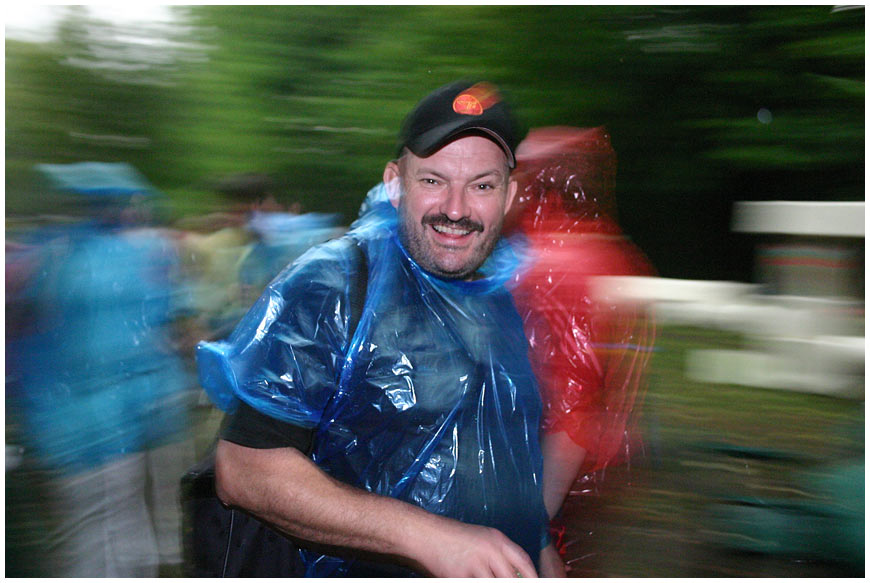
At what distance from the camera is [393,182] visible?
2.00m

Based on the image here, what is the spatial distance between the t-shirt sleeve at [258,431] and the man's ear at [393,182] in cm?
62

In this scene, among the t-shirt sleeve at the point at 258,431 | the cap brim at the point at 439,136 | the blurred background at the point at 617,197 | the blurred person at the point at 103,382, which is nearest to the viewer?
the t-shirt sleeve at the point at 258,431

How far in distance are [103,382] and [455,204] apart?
66.9 inches

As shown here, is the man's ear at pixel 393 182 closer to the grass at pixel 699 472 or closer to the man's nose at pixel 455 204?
the man's nose at pixel 455 204

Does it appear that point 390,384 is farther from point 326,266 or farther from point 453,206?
point 453,206

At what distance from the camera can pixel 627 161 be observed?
3.47m

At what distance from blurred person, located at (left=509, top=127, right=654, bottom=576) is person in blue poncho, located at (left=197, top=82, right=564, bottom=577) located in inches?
8.3

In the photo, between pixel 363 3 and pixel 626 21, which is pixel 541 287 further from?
pixel 363 3

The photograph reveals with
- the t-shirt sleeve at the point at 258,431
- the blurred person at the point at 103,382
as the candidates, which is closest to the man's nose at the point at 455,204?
the t-shirt sleeve at the point at 258,431

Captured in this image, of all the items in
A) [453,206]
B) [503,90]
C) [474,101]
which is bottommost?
[453,206]

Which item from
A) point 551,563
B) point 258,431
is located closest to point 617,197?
point 551,563

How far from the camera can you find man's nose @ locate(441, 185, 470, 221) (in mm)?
1864

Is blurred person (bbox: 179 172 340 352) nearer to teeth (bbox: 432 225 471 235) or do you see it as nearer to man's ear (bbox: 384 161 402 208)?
man's ear (bbox: 384 161 402 208)

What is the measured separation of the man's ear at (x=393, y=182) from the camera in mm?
1978
